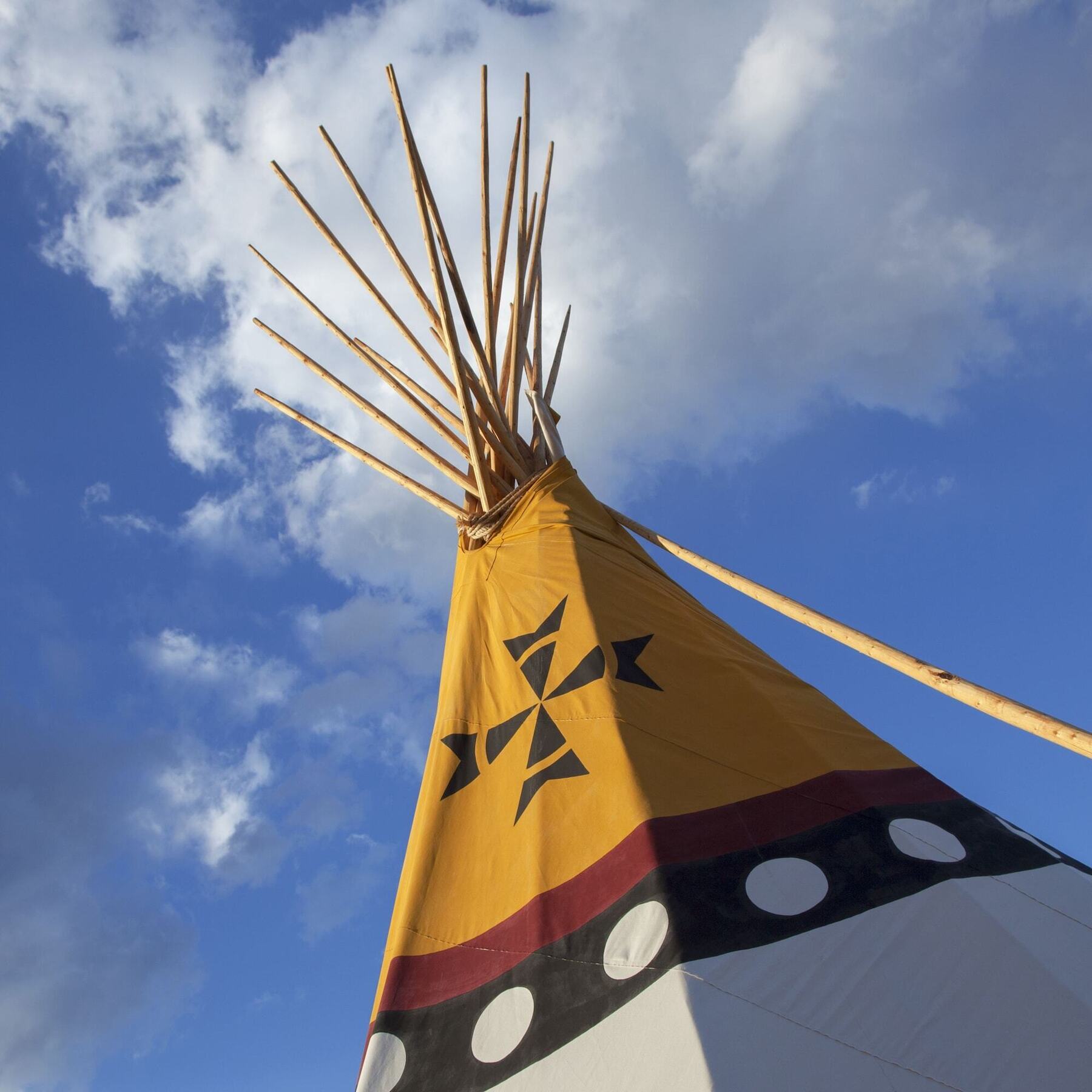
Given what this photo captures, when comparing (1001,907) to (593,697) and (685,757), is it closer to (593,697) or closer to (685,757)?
(685,757)

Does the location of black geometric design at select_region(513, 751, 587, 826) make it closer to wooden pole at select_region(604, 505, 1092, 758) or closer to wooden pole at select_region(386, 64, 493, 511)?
wooden pole at select_region(604, 505, 1092, 758)

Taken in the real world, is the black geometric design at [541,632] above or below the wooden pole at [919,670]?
above

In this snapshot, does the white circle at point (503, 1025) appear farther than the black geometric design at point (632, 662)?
No

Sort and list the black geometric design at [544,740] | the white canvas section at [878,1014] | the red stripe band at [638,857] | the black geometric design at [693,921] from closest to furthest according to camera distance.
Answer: the white canvas section at [878,1014] → the black geometric design at [693,921] → the red stripe band at [638,857] → the black geometric design at [544,740]

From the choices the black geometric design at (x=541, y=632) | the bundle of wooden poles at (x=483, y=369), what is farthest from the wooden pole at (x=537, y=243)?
the black geometric design at (x=541, y=632)

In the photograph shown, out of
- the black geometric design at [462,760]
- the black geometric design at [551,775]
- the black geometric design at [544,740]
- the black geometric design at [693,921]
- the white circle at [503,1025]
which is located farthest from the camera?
the black geometric design at [462,760]

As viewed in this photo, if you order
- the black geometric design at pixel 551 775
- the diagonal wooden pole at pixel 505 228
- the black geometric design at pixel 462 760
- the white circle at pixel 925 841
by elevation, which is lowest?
the white circle at pixel 925 841

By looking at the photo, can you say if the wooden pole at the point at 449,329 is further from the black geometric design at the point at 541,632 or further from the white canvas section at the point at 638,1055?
the white canvas section at the point at 638,1055

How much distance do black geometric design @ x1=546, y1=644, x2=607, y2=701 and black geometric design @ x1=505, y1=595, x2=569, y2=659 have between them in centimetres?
23

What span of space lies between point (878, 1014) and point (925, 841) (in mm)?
544

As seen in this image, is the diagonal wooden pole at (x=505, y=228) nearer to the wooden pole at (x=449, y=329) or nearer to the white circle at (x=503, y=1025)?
the wooden pole at (x=449, y=329)

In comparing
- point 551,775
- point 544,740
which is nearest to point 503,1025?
point 551,775

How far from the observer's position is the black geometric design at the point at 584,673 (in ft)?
9.00

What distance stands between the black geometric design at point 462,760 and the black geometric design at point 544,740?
249 mm
